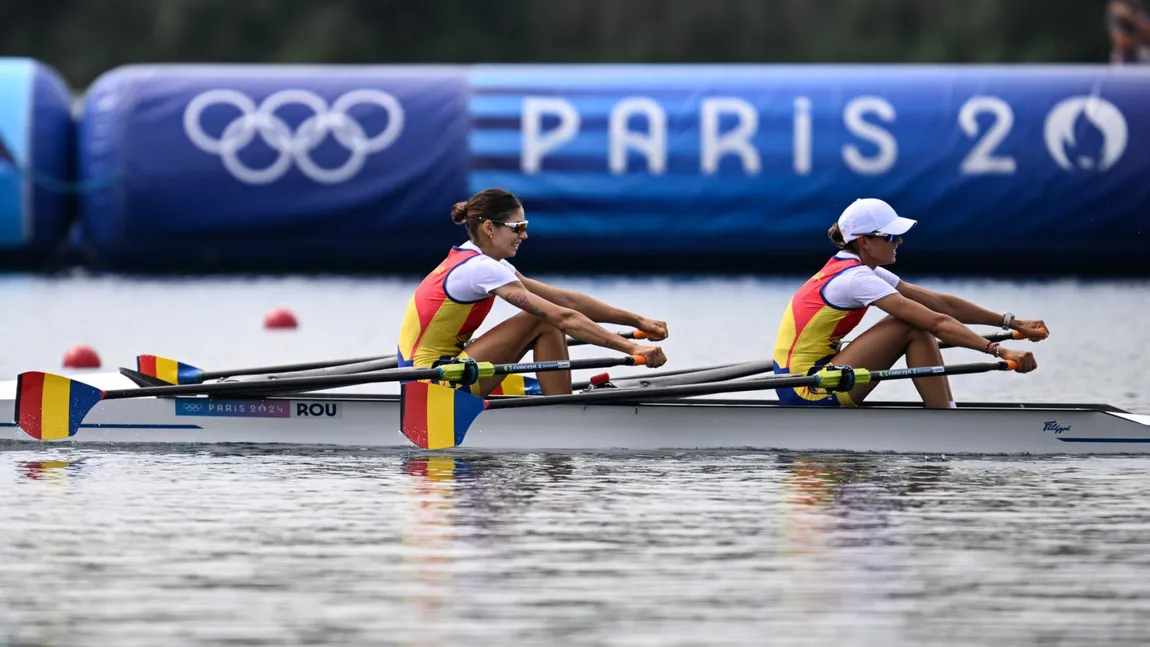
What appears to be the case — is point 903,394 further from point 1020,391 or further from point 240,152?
point 240,152

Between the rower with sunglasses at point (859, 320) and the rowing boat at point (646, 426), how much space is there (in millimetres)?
208

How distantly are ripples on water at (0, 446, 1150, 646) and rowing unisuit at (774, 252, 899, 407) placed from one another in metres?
0.56

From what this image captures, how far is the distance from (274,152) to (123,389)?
14.4 metres

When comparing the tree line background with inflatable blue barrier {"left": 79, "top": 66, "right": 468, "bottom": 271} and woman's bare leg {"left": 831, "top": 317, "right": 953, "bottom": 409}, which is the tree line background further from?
woman's bare leg {"left": 831, "top": 317, "right": 953, "bottom": 409}

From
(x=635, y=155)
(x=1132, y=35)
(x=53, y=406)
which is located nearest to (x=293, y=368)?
(x=53, y=406)

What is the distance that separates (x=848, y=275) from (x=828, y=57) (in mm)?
30087

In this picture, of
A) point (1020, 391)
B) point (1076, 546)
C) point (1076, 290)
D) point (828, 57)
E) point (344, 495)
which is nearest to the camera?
point (1076, 546)

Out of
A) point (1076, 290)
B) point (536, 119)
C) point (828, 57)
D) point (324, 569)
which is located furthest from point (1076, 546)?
point (828, 57)

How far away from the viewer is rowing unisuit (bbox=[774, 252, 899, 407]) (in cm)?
1045

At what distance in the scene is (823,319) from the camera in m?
10.6

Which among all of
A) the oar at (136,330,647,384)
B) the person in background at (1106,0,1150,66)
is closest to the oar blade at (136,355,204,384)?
the oar at (136,330,647,384)

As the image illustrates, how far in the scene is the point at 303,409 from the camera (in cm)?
1080

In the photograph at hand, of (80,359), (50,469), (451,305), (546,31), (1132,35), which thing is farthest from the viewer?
(546,31)

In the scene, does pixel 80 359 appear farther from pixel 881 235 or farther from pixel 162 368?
pixel 881 235
